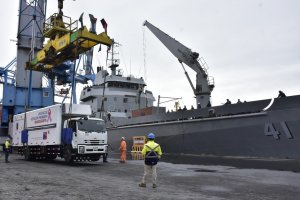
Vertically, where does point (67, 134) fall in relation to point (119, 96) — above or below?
below

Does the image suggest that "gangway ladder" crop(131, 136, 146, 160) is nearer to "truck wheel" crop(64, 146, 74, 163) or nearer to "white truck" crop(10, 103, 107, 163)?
"white truck" crop(10, 103, 107, 163)

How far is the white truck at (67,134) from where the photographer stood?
50.4 feet

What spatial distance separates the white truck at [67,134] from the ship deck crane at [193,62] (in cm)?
876

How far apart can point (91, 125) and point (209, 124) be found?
6581 mm

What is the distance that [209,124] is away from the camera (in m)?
18.6

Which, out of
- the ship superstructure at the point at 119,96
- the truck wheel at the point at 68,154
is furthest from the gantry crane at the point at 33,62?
the truck wheel at the point at 68,154

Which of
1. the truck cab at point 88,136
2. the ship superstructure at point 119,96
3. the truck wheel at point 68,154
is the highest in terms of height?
the ship superstructure at point 119,96

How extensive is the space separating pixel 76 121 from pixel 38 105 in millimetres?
13709

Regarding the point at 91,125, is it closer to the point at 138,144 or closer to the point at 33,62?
the point at 138,144

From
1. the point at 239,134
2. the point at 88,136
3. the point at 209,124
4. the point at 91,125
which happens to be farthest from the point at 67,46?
the point at 239,134

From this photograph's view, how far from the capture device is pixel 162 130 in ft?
71.2

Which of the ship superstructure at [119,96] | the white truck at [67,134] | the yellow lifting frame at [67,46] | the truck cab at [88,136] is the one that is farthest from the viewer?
the ship superstructure at [119,96]

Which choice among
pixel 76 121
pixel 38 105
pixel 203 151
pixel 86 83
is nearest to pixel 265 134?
pixel 203 151

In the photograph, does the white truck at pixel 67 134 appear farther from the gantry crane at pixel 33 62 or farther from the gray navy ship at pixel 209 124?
the gray navy ship at pixel 209 124
